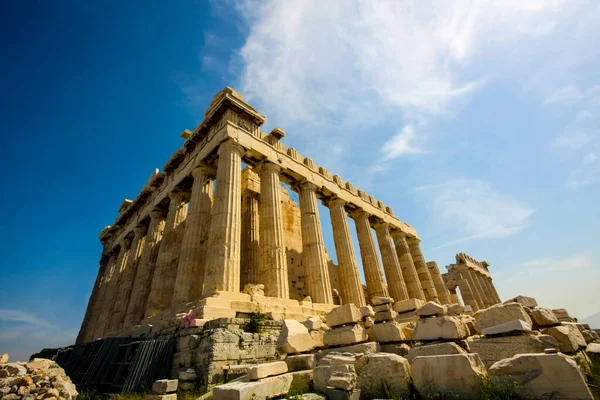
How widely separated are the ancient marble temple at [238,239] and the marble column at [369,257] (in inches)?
2.7

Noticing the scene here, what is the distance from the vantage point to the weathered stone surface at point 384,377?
369cm

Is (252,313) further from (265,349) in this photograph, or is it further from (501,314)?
(501,314)

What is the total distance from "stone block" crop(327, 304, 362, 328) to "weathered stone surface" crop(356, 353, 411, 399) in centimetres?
210

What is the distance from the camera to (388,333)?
5.71 meters

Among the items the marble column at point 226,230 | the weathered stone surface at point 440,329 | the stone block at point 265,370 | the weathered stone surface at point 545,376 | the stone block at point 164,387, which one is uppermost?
the marble column at point 226,230

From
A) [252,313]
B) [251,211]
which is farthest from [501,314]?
[251,211]

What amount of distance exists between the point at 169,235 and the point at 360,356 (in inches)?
509

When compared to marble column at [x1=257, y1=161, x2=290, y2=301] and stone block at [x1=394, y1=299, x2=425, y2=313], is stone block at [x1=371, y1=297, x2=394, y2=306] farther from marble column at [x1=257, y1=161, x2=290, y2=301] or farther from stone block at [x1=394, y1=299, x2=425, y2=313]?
marble column at [x1=257, y1=161, x2=290, y2=301]

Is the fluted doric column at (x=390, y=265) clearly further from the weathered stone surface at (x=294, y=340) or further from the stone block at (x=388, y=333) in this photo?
the weathered stone surface at (x=294, y=340)

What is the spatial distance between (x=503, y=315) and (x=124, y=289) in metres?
19.4

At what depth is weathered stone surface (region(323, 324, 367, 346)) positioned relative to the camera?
18.7 ft

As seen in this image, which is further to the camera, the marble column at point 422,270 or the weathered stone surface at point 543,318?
the marble column at point 422,270

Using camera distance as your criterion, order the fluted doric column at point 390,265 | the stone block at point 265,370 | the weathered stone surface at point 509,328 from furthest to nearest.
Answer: the fluted doric column at point 390,265 → the stone block at point 265,370 → the weathered stone surface at point 509,328

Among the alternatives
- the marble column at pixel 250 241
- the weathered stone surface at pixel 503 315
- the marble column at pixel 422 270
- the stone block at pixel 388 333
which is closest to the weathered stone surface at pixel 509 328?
the weathered stone surface at pixel 503 315
